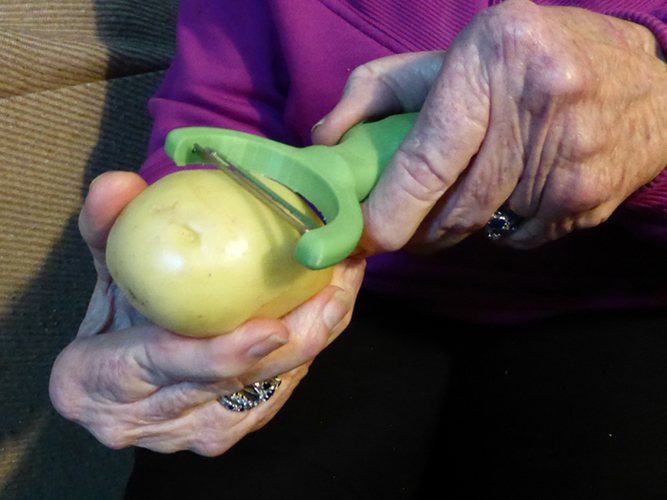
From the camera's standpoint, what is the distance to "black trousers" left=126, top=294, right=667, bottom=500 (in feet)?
1.92

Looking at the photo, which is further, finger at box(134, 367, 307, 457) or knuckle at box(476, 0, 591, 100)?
finger at box(134, 367, 307, 457)

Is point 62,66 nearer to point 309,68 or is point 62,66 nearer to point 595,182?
point 309,68

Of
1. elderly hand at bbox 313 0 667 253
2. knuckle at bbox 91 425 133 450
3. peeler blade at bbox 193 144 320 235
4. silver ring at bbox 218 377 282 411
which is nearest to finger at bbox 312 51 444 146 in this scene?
elderly hand at bbox 313 0 667 253

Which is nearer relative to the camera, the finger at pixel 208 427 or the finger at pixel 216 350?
the finger at pixel 216 350

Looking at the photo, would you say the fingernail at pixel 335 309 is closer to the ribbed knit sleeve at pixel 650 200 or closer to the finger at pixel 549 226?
the finger at pixel 549 226

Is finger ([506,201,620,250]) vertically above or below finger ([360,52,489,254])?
below

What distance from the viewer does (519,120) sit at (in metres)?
0.43

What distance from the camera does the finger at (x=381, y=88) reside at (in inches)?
18.6

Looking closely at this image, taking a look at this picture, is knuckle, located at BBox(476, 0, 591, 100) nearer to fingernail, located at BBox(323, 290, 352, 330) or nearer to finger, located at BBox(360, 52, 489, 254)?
finger, located at BBox(360, 52, 489, 254)

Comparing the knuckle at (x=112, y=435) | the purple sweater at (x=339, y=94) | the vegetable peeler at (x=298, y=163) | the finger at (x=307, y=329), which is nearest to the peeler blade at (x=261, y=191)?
the vegetable peeler at (x=298, y=163)

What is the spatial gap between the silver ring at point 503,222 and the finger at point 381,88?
13 cm

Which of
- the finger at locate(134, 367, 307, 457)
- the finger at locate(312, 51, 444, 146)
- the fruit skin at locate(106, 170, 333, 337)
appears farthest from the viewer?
the finger at locate(134, 367, 307, 457)

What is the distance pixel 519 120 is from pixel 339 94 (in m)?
0.26

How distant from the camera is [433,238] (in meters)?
0.52
